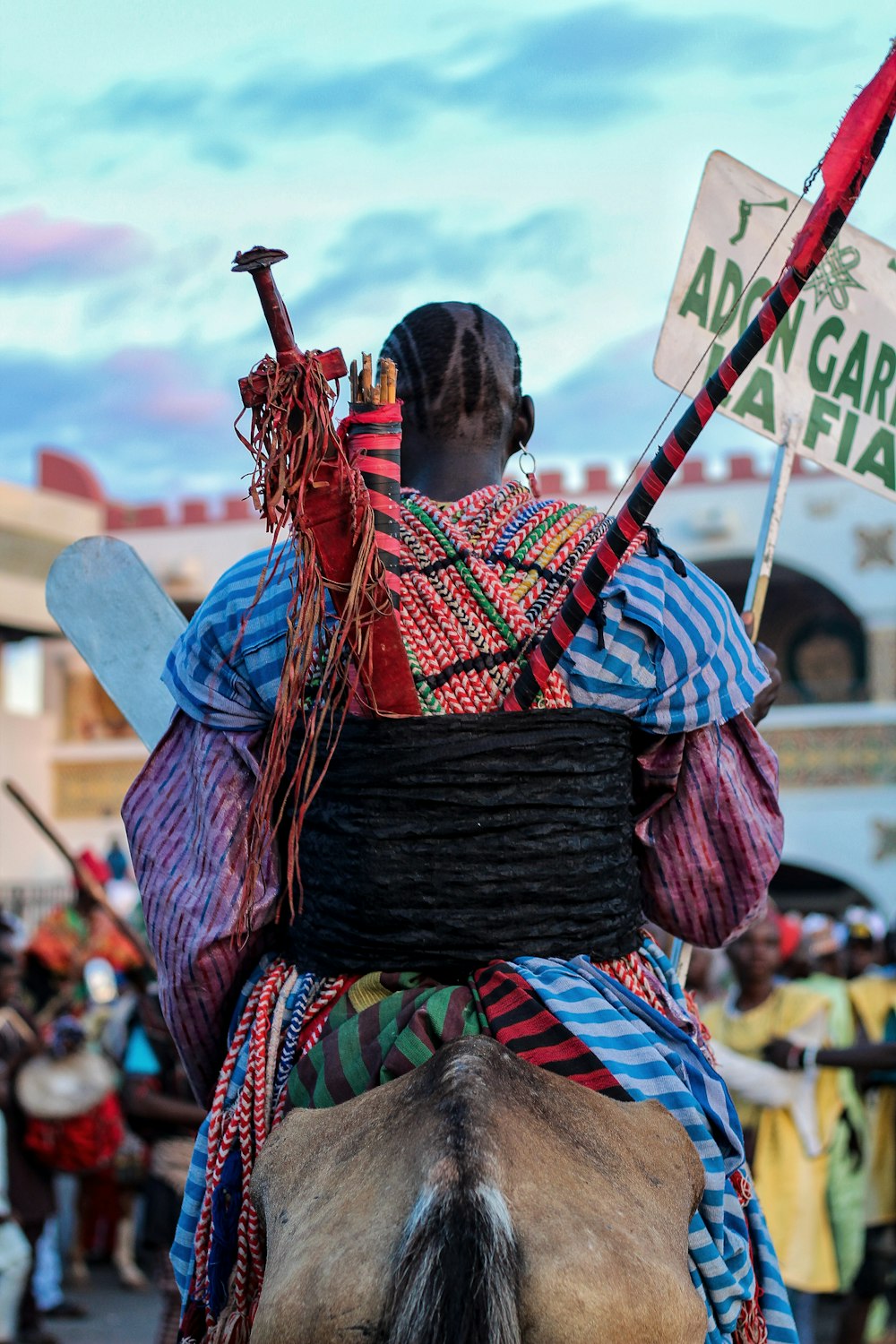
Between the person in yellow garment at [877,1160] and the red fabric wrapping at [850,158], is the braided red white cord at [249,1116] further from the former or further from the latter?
the person in yellow garment at [877,1160]

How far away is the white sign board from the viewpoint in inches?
121

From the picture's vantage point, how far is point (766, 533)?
125 inches

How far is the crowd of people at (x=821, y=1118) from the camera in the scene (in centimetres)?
654

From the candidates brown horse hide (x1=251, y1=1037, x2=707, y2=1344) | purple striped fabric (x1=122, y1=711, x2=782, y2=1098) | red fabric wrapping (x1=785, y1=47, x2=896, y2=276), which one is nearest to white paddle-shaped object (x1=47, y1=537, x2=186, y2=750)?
purple striped fabric (x1=122, y1=711, x2=782, y2=1098)

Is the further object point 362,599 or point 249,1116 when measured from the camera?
point 249,1116

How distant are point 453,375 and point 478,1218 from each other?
1.18 metres

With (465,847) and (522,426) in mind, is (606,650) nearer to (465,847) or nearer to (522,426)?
(465,847)

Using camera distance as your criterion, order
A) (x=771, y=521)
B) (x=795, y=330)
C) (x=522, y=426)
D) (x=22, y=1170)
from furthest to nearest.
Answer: (x=22, y=1170)
(x=795, y=330)
(x=771, y=521)
(x=522, y=426)

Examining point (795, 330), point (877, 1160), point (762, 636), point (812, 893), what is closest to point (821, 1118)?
point (877, 1160)

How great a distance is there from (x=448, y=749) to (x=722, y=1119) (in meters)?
0.57

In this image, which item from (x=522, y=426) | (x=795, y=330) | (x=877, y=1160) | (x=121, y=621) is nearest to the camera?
(x=522, y=426)

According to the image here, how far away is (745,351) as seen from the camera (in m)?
1.86

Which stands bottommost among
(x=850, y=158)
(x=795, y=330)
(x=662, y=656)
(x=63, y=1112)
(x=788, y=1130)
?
(x=63, y=1112)

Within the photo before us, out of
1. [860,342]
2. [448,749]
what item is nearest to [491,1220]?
[448,749]
